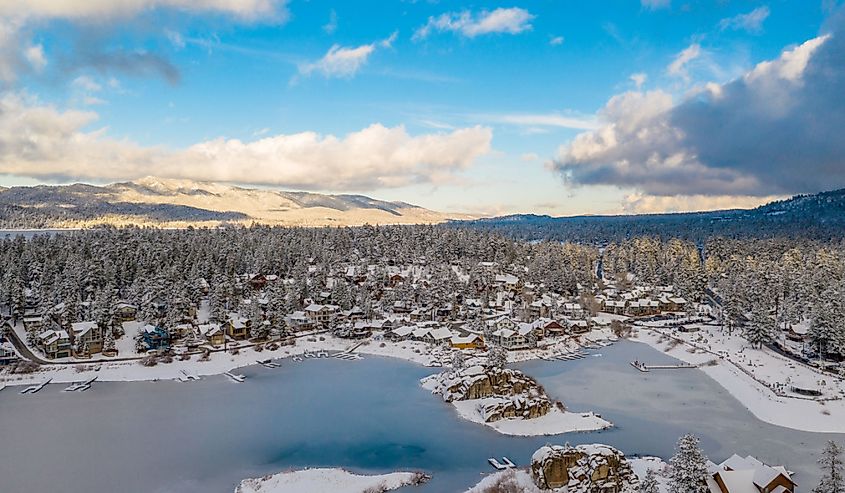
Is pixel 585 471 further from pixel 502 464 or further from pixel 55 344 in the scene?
pixel 55 344

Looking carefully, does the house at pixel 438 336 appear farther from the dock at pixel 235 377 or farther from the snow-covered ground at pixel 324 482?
the snow-covered ground at pixel 324 482

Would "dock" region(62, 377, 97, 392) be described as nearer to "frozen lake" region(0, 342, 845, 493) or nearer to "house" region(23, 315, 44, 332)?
"frozen lake" region(0, 342, 845, 493)

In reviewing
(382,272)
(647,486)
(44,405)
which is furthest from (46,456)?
(382,272)

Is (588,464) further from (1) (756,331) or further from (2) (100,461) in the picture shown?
(1) (756,331)

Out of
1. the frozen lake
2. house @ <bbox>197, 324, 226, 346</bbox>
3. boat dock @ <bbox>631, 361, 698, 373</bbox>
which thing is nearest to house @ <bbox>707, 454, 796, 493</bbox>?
the frozen lake

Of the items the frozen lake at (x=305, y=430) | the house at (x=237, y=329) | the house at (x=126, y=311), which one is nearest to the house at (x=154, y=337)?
the house at (x=237, y=329)

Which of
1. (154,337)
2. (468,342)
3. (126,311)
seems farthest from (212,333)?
(468,342)
